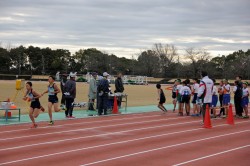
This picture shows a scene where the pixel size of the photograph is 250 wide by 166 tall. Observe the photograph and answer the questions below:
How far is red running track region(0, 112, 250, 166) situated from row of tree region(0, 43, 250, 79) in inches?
3377

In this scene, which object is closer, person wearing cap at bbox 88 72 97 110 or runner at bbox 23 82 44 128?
runner at bbox 23 82 44 128

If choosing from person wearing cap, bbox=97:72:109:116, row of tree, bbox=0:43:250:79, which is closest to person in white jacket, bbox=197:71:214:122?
person wearing cap, bbox=97:72:109:116

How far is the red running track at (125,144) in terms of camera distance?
9.66m

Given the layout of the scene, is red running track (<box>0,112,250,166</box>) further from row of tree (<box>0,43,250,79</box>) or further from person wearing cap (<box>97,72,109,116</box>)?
row of tree (<box>0,43,250,79</box>)

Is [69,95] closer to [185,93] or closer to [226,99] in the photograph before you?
[185,93]

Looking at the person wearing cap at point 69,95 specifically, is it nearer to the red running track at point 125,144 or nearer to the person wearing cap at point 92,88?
the red running track at point 125,144

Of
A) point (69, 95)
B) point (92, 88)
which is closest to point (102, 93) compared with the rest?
point (92, 88)

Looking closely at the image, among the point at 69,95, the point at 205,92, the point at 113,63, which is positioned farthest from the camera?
the point at 113,63

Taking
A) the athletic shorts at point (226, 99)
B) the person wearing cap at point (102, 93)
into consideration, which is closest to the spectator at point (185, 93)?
the athletic shorts at point (226, 99)

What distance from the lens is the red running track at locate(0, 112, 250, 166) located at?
9.66m

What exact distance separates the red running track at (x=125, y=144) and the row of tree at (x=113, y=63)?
85.8 m

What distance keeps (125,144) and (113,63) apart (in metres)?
106

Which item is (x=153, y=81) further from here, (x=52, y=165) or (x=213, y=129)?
(x=52, y=165)

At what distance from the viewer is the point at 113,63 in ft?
385
